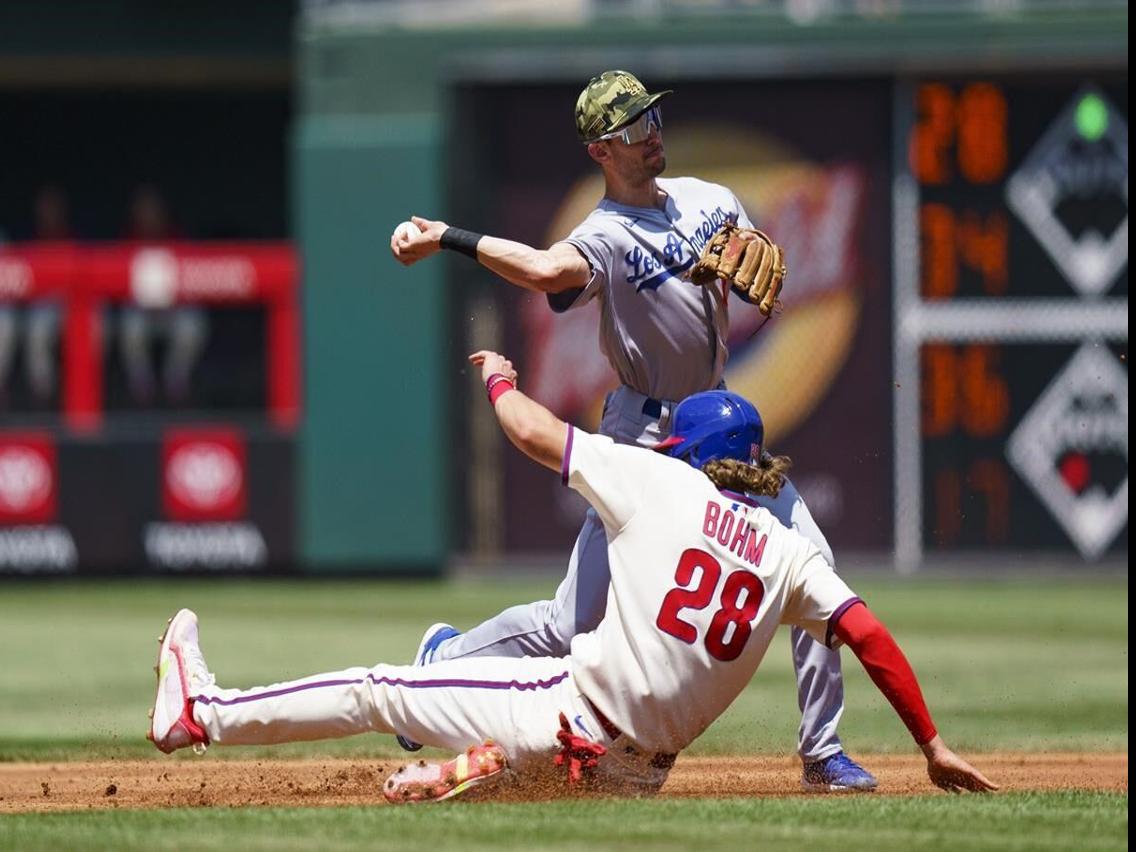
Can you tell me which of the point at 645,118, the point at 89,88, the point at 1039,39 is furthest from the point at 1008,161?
the point at 89,88

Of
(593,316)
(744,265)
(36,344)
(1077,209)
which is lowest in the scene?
(36,344)

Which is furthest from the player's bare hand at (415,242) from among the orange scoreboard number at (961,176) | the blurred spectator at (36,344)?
the blurred spectator at (36,344)

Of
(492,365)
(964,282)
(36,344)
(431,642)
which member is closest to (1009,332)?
(964,282)

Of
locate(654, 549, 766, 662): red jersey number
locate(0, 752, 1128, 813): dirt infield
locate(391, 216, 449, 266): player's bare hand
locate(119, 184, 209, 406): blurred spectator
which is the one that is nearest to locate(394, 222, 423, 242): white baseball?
locate(391, 216, 449, 266): player's bare hand

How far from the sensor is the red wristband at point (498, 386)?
583cm

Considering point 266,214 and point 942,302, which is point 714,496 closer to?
point 942,302

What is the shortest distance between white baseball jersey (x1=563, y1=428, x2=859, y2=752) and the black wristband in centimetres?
80

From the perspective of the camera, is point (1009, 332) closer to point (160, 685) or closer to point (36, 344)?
point (36, 344)

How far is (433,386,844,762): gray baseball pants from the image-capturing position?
625 centimetres

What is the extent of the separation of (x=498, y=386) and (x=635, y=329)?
704 mm

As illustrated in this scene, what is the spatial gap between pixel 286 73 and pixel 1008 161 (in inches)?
412

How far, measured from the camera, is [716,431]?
570cm

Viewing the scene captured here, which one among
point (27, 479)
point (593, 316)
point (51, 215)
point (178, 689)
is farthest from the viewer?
point (51, 215)

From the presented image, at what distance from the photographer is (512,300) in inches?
589
